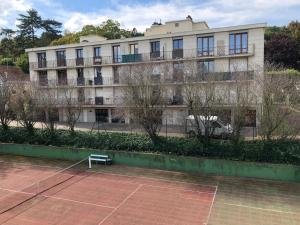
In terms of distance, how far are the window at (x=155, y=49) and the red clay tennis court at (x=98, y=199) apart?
759 inches

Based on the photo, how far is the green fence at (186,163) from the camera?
1852cm

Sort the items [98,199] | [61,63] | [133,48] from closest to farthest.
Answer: [98,199] → [133,48] → [61,63]

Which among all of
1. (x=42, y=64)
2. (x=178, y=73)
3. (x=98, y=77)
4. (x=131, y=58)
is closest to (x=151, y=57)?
(x=131, y=58)

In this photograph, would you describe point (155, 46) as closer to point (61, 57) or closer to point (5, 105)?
point (61, 57)

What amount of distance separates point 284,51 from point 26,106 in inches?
1741

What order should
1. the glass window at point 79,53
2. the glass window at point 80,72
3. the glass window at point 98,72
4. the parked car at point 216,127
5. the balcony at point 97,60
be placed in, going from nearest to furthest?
1. the parked car at point 216,127
2. the balcony at point 97,60
3. the glass window at point 98,72
4. the glass window at point 79,53
5. the glass window at point 80,72

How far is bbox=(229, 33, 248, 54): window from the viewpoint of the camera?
31891 millimetres

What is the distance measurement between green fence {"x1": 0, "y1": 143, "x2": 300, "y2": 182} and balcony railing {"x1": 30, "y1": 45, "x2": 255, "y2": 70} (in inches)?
542

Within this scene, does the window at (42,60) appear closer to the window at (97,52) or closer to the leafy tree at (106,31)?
the window at (97,52)

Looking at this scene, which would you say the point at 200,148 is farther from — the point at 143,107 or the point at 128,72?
the point at 128,72

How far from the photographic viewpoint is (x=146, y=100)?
22.2 m

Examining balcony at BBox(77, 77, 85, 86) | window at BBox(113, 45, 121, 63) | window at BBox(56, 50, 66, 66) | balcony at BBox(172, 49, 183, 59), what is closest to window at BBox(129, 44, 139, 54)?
window at BBox(113, 45, 121, 63)

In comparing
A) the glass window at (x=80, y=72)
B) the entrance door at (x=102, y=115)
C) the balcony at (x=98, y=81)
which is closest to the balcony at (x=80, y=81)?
the glass window at (x=80, y=72)

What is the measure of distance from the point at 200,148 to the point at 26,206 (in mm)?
11323
